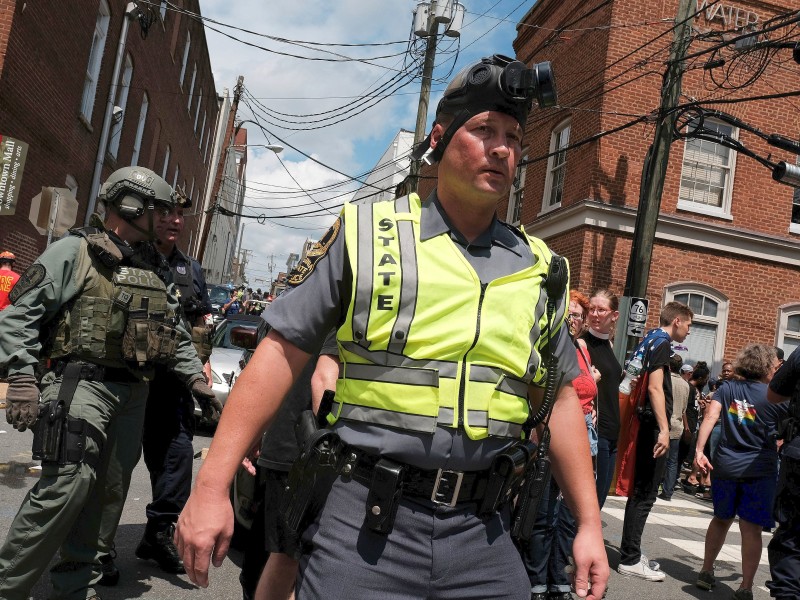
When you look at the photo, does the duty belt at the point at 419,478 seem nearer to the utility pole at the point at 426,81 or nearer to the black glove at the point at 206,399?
the black glove at the point at 206,399

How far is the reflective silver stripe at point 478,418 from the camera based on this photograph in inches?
71.6

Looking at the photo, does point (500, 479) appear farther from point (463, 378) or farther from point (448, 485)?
point (463, 378)

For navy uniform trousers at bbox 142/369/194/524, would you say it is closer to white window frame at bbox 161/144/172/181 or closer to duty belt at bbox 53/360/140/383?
duty belt at bbox 53/360/140/383

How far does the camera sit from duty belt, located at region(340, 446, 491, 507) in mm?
1795

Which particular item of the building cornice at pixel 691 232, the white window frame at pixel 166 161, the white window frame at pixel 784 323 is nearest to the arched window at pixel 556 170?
the building cornice at pixel 691 232

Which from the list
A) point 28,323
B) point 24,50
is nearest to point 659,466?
point 28,323

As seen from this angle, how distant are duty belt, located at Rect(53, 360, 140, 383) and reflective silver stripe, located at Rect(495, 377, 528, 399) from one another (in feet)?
7.40

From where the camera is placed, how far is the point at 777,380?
447 cm

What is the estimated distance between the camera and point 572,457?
2.09 m

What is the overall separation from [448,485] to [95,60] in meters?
17.3

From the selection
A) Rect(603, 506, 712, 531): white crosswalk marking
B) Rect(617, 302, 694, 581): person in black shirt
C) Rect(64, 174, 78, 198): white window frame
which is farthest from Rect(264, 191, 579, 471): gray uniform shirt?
Rect(64, 174, 78, 198): white window frame

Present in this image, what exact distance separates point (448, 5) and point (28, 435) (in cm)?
1235

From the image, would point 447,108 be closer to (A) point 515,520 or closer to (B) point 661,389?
(A) point 515,520

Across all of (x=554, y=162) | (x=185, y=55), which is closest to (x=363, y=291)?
(x=554, y=162)
